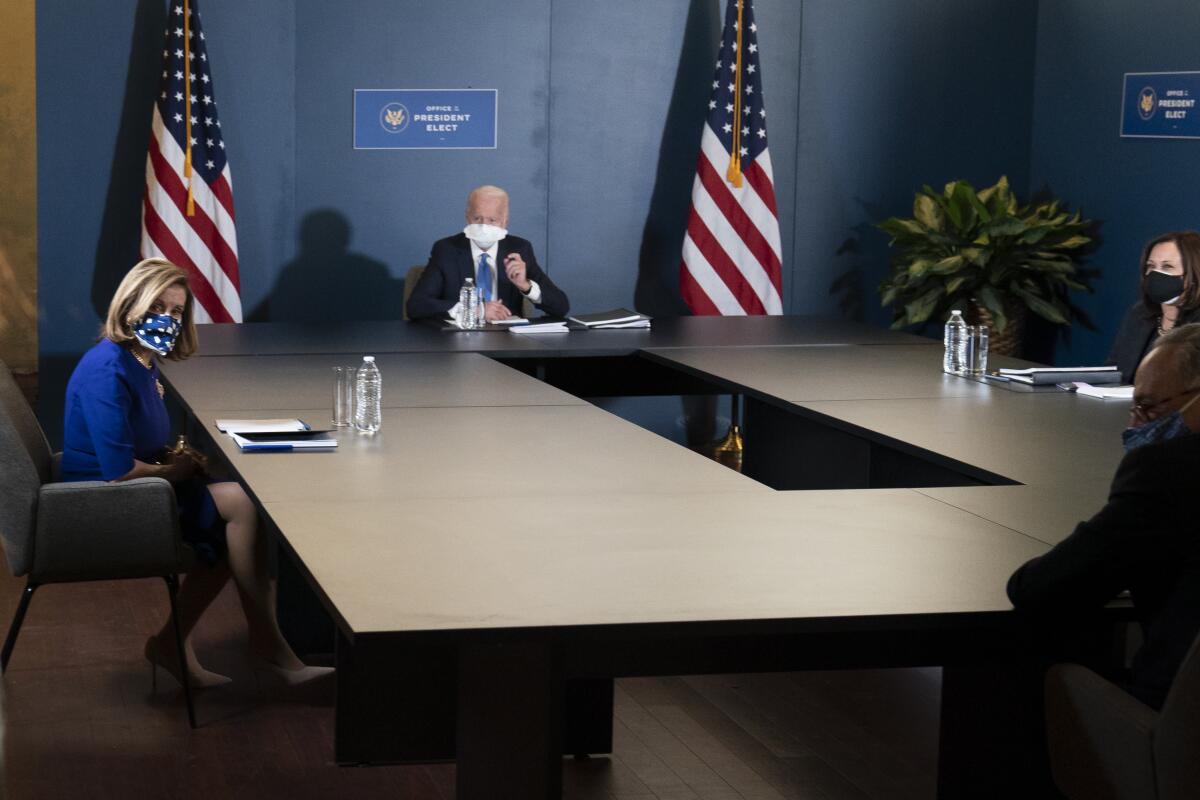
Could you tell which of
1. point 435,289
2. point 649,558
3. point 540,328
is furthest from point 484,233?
point 649,558

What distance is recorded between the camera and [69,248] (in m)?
7.19

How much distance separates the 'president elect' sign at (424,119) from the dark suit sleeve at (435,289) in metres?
1.14

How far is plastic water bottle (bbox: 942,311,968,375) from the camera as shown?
207 inches

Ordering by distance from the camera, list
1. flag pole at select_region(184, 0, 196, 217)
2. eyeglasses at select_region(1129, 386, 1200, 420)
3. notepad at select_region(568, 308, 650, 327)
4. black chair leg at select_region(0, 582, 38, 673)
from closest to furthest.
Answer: eyeglasses at select_region(1129, 386, 1200, 420)
black chair leg at select_region(0, 582, 38, 673)
notepad at select_region(568, 308, 650, 327)
flag pole at select_region(184, 0, 196, 217)

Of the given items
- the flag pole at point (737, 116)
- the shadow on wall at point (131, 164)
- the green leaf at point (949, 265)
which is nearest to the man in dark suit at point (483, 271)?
the flag pole at point (737, 116)

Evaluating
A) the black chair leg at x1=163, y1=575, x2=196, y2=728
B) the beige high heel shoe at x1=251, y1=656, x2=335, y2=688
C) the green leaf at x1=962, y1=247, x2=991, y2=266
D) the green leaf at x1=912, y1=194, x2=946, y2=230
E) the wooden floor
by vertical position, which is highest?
the green leaf at x1=912, y1=194, x2=946, y2=230

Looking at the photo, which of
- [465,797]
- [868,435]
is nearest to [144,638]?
[868,435]

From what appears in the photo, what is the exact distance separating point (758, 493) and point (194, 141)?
4454 millimetres

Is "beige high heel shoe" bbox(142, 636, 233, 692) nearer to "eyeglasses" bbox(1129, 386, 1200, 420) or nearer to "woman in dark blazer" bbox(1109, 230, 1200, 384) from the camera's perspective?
"eyeglasses" bbox(1129, 386, 1200, 420)

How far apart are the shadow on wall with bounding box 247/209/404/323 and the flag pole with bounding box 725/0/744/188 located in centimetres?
170

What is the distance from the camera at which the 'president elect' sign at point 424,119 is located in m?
7.52

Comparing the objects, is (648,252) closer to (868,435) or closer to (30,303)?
(30,303)

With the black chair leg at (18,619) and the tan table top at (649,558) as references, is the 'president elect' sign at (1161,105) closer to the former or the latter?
the tan table top at (649,558)

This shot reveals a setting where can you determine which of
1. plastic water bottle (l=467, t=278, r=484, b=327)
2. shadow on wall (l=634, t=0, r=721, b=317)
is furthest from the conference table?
shadow on wall (l=634, t=0, r=721, b=317)
